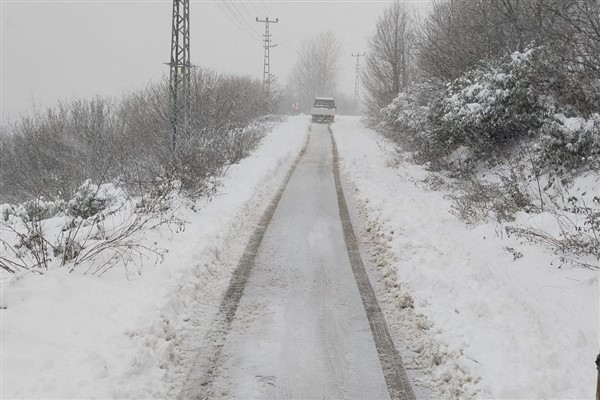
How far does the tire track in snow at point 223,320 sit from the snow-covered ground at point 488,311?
6.48 ft

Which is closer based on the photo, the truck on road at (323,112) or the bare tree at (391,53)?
the bare tree at (391,53)

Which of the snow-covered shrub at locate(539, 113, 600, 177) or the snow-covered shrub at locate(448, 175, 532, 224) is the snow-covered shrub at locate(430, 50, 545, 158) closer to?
the snow-covered shrub at locate(539, 113, 600, 177)

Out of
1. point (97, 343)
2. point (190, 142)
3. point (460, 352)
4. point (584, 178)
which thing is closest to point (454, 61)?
point (584, 178)

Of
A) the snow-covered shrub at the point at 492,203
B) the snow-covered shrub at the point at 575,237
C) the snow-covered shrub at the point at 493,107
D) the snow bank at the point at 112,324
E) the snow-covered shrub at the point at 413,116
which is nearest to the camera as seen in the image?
the snow bank at the point at 112,324

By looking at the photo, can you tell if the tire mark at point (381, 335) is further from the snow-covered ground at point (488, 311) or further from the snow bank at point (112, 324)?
the snow bank at point (112, 324)

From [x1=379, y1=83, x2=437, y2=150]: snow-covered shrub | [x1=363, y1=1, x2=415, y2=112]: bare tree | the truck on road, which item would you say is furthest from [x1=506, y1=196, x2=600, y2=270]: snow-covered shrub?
the truck on road

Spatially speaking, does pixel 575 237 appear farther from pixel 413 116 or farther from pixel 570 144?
pixel 413 116

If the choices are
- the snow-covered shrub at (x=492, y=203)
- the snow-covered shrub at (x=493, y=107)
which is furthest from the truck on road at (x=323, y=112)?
the snow-covered shrub at (x=492, y=203)

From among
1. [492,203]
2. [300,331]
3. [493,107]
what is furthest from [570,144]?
[300,331]

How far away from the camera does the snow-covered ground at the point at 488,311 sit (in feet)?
13.6

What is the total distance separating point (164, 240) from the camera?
7.65 m

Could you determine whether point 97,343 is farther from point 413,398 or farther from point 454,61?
point 454,61

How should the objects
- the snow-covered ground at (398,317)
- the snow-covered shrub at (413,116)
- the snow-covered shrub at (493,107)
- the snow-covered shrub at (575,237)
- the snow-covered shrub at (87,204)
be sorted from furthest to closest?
1. the snow-covered shrub at (413,116)
2. the snow-covered shrub at (87,204)
3. the snow-covered shrub at (493,107)
4. the snow-covered shrub at (575,237)
5. the snow-covered ground at (398,317)

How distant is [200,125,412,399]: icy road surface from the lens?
425 centimetres
